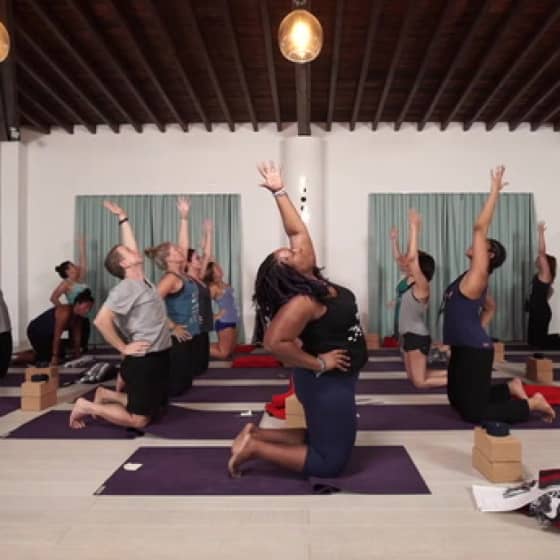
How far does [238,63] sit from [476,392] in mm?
4565

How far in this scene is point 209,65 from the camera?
21.2 ft

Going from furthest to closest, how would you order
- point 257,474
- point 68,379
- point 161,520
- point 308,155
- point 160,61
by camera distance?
point 308,155
point 160,61
point 68,379
point 257,474
point 161,520

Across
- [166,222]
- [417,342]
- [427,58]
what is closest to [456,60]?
[427,58]

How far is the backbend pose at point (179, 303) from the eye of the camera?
15.0 feet

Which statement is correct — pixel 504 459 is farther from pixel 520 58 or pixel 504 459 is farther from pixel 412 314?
pixel 520 58

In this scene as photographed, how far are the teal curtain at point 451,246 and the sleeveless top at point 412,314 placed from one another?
12.5ft

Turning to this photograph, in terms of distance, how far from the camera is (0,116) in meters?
7.03

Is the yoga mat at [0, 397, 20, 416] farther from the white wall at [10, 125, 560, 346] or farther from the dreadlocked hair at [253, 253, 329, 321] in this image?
the white wall at [10, 125, 560, 346]

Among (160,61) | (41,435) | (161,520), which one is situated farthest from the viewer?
(160,61)

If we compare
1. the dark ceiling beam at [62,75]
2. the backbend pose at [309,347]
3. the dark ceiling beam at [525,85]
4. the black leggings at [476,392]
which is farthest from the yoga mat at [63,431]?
the dark ceiling beam at [525,85]

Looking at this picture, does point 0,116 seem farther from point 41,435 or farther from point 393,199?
point 393,199

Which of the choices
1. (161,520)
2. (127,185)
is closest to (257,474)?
(161,520)

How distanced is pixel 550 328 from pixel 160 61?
677 centimetres

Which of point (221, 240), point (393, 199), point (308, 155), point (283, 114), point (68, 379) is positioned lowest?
point (68, 379)
